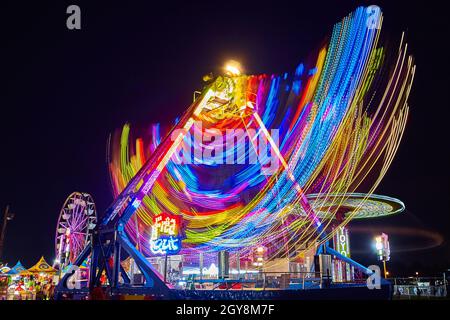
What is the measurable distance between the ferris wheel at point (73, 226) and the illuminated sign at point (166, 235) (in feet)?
65.2

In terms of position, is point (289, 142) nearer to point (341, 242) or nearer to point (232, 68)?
point (232, 68)

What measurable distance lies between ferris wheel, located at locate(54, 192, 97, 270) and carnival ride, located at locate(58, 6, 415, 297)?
372 inches

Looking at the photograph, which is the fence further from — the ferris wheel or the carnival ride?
the ferris wheel

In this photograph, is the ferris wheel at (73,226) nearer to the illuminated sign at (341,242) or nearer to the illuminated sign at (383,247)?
the illuminated sign at (341,242)

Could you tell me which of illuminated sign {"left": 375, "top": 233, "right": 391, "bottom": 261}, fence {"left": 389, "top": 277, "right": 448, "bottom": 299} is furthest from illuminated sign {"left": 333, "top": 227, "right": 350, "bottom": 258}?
fence {"left": 389, "top": 277, "right": 448, "bottom": 299}

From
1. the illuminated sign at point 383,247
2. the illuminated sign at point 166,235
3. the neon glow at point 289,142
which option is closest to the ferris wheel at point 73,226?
the neon glow at point 289,142

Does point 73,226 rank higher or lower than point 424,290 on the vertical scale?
higher

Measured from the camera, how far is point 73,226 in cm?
3969

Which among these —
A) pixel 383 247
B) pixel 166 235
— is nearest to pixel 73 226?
pixel 166 235

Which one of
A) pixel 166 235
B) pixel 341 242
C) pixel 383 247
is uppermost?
pixel 166 235

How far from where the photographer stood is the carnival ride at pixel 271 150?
20109 mm

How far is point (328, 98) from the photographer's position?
21.5m

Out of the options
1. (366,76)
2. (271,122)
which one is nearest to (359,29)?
(366,76)

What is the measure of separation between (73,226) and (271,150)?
23.4 meters
